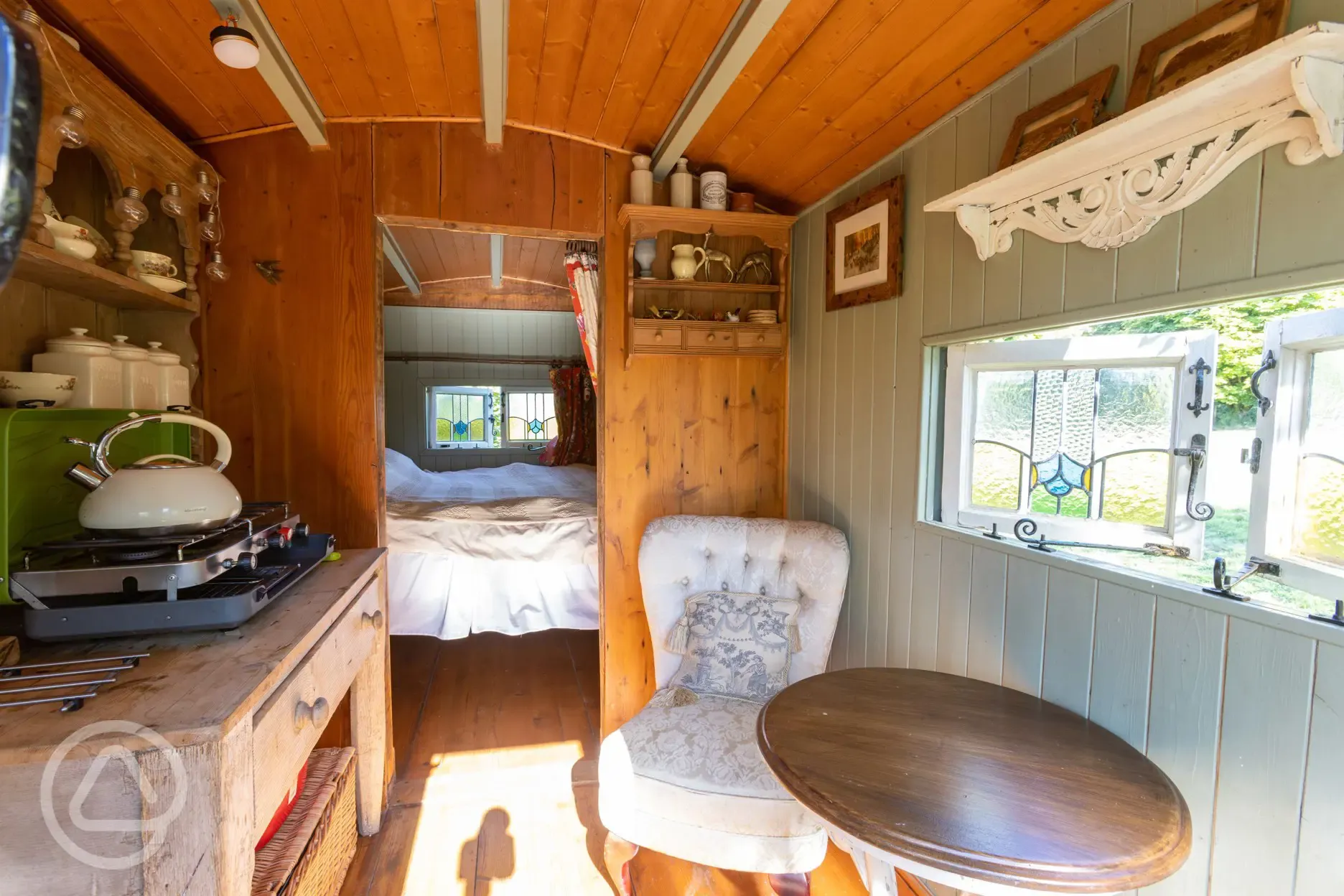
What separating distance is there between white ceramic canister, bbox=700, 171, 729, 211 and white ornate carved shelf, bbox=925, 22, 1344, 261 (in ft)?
2.99

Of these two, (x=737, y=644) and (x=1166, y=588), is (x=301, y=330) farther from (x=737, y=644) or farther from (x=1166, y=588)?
(x=1166, y=588)

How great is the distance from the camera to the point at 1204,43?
96 cm

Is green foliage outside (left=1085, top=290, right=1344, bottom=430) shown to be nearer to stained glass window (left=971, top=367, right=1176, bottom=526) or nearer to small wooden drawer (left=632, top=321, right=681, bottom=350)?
stained glass window (left=971, top=367, right=1176, bottom=526)

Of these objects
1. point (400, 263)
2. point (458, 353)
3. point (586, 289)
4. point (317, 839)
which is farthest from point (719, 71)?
point (458, 353)

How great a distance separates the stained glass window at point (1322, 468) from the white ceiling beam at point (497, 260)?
282cm

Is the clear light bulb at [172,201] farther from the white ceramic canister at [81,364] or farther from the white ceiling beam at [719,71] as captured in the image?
the white ceiling beam at [719,71]

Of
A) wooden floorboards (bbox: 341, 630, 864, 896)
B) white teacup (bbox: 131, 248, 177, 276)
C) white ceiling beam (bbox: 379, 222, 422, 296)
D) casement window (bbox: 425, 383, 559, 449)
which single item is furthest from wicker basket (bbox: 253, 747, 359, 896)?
casement window (bbox: 425, 383, 559, 449)

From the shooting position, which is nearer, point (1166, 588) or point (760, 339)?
point (1166, 588)

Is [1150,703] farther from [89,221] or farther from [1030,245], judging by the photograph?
[89,221]

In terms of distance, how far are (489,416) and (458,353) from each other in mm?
602

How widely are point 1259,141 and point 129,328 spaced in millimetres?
2566

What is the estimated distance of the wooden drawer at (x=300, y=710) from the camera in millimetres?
959

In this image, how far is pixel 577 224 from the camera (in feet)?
7.01

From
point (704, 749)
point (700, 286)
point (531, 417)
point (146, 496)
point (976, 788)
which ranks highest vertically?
point (700, 286)
